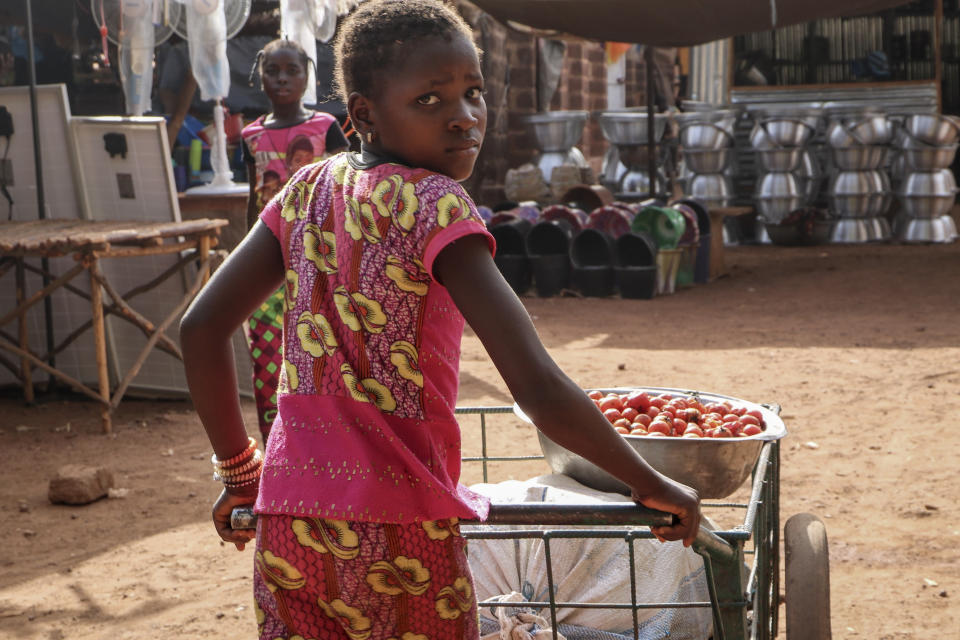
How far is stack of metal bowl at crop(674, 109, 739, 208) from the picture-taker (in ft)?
43.3

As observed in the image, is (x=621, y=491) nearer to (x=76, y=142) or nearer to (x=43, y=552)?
(x=43, y=552)

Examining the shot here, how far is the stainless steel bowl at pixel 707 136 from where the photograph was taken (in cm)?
1316

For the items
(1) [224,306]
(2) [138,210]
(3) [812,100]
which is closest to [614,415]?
(1) [224,306]

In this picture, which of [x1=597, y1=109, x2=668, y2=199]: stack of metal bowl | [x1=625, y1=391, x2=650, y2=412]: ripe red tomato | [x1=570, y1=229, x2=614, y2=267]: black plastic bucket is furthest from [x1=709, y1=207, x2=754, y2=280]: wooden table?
[x1=625, y1=391, x2=650, y2=412]: ripe red tomato

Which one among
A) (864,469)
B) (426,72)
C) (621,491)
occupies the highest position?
(426,72)

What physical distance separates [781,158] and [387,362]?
12536 mm

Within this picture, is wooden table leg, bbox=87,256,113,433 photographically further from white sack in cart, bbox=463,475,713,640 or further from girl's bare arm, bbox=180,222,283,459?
girl's bare arm, bbox=180,222,283,459

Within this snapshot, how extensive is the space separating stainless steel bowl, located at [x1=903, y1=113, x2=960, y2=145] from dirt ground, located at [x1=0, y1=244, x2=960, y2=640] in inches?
152

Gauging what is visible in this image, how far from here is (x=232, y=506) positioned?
5.25ft

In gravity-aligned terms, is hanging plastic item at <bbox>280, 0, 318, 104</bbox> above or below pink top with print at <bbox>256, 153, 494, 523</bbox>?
above

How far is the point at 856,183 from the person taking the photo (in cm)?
1298

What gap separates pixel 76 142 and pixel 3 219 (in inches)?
26.3

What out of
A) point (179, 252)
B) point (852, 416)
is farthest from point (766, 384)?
point (179, 252)

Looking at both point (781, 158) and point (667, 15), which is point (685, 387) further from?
point (781, 158)
